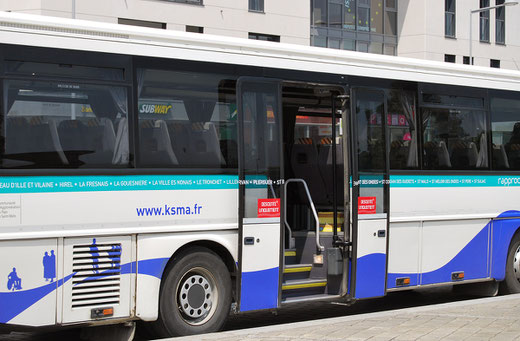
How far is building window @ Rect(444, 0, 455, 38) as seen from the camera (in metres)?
44.9

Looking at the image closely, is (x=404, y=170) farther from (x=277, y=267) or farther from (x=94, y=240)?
(x=94, y=240)

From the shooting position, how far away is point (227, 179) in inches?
385

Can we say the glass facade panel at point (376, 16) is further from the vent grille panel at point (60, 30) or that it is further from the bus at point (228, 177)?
the vent grille panel at point (60, 30)

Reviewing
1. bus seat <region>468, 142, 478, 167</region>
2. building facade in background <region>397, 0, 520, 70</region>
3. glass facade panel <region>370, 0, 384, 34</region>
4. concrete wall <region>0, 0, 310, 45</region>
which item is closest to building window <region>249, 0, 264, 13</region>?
concrete wall <region>0, 0, 310, 45</region>

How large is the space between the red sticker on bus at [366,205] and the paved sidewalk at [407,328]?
1.36 m

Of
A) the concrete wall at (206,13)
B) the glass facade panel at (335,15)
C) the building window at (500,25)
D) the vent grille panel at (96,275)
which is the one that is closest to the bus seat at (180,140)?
the vent grille panel at (96,275)

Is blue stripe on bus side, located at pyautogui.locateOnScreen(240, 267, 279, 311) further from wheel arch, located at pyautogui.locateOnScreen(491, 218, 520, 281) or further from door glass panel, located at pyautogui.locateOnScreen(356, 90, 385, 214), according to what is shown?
wheel arch, located at pyautogui.locateOnScreen(491, 218, 520, 281)

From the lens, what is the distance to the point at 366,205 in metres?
11.1

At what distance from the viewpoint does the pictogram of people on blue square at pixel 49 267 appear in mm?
8453

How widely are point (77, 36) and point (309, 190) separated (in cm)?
407

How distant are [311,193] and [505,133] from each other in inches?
130

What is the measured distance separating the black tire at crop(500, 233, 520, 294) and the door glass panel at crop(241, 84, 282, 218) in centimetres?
459

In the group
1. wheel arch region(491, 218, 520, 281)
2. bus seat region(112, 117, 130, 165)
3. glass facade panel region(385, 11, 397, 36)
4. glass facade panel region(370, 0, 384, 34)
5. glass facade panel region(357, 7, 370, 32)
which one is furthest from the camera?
glass facade panel region(385, 11, 397, 36)

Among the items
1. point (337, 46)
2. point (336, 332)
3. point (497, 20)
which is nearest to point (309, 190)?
point (336, 332)
